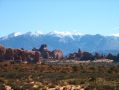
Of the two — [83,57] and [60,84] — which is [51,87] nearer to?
[60,84]

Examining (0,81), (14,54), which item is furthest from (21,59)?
(0,81)

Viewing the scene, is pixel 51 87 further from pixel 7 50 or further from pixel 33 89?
pixel 7 50

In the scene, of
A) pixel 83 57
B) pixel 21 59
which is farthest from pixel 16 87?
pixel 83 57

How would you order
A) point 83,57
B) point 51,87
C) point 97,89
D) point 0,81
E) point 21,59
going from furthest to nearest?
point 83,57 < point 21,59 < point 0,81 < point 51,87 < point 97,89

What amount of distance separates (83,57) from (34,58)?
1789 inches

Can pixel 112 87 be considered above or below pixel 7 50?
below

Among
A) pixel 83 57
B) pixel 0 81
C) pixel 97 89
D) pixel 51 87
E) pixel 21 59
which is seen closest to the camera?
pixel 97 89

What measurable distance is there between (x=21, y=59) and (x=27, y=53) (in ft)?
17.1

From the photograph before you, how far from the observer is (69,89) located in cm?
4391

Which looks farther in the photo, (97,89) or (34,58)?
(34,58)

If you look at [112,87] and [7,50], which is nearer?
[112,87]

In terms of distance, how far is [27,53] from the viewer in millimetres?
154125

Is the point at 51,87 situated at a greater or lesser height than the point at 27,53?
lesser

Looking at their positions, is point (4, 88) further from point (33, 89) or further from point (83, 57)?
point (83, 57)
